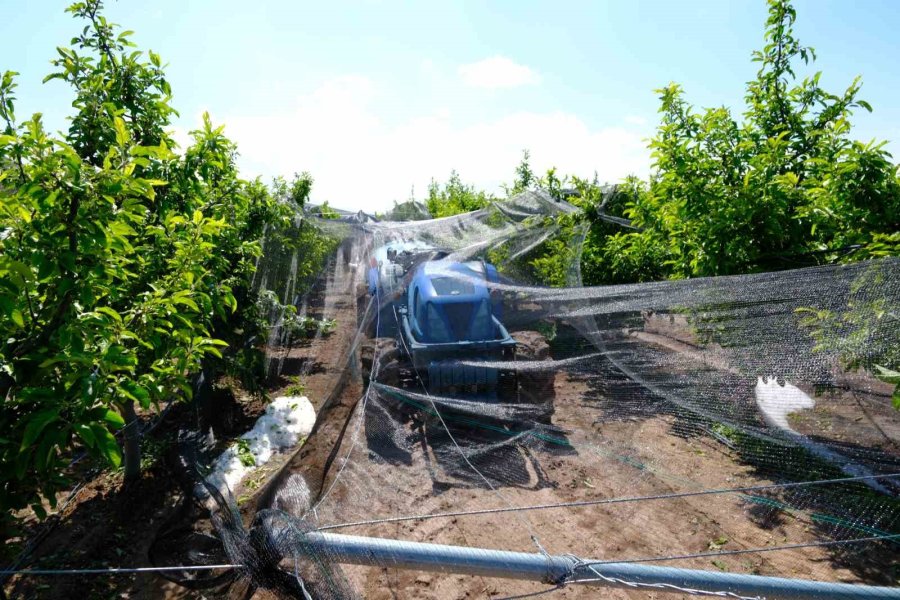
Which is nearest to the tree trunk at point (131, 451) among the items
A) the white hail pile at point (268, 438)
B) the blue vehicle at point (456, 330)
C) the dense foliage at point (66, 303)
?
the white hail pile at point (268, 438)

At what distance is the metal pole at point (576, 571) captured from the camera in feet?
6.01

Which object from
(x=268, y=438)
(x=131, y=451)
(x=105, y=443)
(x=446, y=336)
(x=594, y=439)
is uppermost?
(x=446, y=336)

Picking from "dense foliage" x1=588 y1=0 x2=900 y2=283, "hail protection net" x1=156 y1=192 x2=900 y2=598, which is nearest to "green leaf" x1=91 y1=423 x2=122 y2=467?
"hail protection net" x1=156 y1=192 x2=900 y2=598

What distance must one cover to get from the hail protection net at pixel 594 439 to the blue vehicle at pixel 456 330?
0.06ft

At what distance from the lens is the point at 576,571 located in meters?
1.97

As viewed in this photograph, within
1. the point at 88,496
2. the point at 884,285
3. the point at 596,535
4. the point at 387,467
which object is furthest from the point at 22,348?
the point at 884,285

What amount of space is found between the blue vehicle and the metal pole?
2.42 m

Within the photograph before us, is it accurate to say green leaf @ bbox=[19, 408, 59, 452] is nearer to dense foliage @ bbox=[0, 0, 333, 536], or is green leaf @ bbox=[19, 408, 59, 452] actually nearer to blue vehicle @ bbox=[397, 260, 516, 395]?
dense foliage @ bbox=[0, 0, 333, 536]

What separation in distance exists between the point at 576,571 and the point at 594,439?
2.03 metres

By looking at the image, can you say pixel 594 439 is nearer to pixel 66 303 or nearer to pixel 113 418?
pixel 113 418

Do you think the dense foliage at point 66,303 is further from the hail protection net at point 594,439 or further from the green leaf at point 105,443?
the hail protection net at point 594,439

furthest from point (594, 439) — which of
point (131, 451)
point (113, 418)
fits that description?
point (131, 451)

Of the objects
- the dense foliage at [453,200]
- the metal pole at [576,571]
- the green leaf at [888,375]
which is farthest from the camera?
the dense foliage at [453,200]

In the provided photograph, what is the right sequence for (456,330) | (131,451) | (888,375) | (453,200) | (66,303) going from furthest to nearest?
1. (453,200)
2. (456,330)
3. (131,451)
4. (888,375)
5. (66,303)
